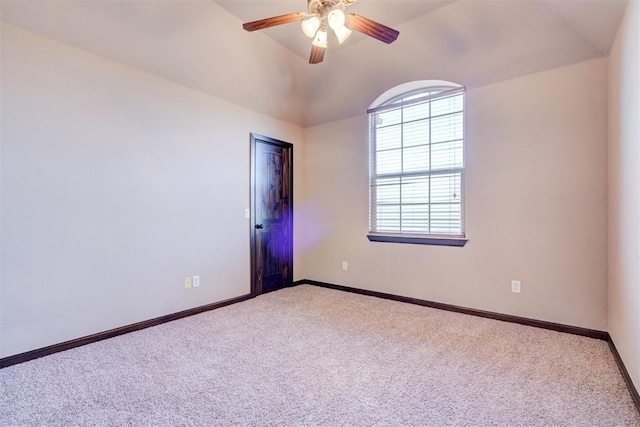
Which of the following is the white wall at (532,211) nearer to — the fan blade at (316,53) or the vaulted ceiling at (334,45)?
the vaulted ceiling at (334,45)

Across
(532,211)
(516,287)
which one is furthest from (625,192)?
(516,287)

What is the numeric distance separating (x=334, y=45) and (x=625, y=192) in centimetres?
287

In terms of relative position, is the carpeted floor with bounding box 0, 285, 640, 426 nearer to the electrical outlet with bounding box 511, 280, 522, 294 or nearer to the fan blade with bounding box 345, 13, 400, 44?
the electrical outlet with bounding box 511, 280, 522, 294

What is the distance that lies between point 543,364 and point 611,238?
1.15 meters

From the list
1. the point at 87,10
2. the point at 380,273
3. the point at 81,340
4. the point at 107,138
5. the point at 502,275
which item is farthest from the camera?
the point at 380,273

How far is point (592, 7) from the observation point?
6.78 ft

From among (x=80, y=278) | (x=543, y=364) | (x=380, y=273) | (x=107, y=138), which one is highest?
(x=107, y=138)


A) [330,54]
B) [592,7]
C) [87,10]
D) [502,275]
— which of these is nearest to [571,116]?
[592,7]

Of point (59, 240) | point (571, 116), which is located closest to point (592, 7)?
point (571, 116)

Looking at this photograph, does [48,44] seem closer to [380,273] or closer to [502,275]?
[380,273]

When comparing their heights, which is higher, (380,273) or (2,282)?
(2,282)

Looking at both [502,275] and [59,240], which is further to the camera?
[502,275]

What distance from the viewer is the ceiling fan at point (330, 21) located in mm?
2086

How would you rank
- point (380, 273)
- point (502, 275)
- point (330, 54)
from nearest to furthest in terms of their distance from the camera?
point (502, 275), point (330, 54), point (380, 273)
